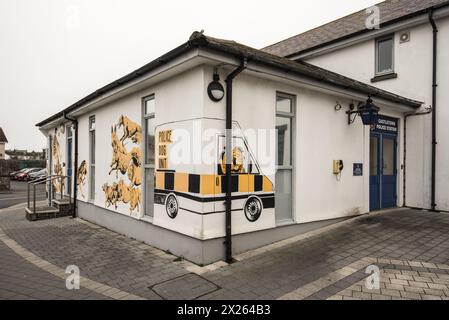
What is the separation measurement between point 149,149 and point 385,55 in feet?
27.2

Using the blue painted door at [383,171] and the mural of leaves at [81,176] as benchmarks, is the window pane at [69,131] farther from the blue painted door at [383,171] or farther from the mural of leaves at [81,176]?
the blue painted door at [383,171]

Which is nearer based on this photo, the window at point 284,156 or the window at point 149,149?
the window at point 284,156

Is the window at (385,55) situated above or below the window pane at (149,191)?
above

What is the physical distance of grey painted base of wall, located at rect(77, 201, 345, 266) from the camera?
16.1 feet

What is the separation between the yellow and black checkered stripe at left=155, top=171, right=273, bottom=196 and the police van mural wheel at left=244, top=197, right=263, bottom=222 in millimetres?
183

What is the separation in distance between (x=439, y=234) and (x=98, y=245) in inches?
281

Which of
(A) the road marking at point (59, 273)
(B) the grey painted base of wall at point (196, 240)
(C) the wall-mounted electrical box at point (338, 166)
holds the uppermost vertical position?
(C) the wall-mounted electrical box at point (338, 166)

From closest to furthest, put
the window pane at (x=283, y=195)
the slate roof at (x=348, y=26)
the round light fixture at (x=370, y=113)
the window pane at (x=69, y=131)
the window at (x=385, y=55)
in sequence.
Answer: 1. the window pane at (x=283, y=195)
2. the round light fixture at (x=370, y=113)
3. the slate roof at (x=348, y=26)
4. the window at (x=385, y=55)
5. the window pane at (x=69, y=131)

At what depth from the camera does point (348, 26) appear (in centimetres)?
1161

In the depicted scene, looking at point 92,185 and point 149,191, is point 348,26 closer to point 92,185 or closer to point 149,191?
point 149,191

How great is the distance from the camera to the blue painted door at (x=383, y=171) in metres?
8.45

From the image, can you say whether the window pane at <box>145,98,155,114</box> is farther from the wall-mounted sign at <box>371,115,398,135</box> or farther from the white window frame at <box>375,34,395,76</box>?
the white window frame at <box>375,34,395,76</box>

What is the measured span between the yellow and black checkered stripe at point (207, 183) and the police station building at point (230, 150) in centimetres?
2

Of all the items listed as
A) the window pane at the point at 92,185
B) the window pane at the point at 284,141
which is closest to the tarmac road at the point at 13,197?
the window pane at the point at 92,185
